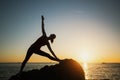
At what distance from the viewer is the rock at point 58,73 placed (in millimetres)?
11196

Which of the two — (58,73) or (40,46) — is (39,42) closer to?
(40,46)

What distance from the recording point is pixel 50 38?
1176cm

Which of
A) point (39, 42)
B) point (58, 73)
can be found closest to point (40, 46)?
point (39, 42)

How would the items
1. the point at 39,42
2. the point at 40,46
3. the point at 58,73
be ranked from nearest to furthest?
the point at 58,73, the point at 39,42, the point at 40,46

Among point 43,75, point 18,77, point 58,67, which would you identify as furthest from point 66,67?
point 18,77

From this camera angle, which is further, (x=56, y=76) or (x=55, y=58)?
(x=55, y=58)

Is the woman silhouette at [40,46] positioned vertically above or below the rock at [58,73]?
above

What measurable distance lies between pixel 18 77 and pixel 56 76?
2.00 m

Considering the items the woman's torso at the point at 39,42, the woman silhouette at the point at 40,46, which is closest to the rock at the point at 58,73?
the woman silhouette at the point at 40,46

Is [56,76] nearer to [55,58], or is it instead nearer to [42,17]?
[55,58]

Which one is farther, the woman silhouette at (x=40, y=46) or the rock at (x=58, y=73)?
the woman silhouette at (x=40, y=46)

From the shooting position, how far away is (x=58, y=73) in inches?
442

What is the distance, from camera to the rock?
1120 centimetres

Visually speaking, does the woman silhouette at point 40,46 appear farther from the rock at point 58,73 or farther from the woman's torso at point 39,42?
the rock at point 58,73
